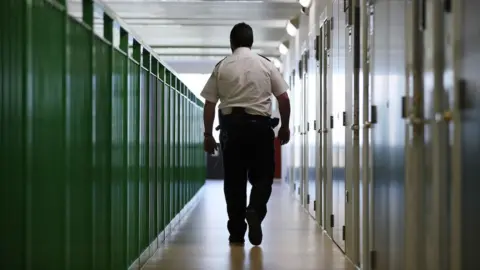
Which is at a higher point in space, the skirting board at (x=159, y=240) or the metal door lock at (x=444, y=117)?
the metal door lock at (x=444, y=117)

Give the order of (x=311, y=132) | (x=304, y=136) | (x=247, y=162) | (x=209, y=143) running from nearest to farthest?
(x=247, y=162), (x=209, y=143), (x=311, y=132), (x=304, y=136)

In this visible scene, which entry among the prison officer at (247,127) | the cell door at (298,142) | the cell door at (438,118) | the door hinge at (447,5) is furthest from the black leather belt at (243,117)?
the cell door at (298,142)

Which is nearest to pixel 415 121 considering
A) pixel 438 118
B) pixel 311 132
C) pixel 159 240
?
pixel 438 118

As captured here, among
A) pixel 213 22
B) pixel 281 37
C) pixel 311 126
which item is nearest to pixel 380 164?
pixel 311 126

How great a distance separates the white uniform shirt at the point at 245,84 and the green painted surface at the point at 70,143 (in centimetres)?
55

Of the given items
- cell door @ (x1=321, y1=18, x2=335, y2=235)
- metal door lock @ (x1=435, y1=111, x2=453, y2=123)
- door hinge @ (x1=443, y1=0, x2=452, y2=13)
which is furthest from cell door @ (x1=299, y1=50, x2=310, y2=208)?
door hinge @ (x1=443, y1=0, x2=452, y2=13)

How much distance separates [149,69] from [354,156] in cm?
151

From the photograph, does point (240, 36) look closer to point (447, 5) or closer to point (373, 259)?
point (373, 259)

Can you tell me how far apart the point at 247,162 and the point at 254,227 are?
481 mm

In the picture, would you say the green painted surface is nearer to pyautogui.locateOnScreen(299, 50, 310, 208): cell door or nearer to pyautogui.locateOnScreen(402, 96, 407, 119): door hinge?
pyautogui.locateOnScreen(402, 96, 407, 119): door hinge

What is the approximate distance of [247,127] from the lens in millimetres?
5668

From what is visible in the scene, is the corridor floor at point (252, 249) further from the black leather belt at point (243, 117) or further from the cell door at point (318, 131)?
the black leather belt at point (243, 117)

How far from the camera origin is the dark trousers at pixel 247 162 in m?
5.68

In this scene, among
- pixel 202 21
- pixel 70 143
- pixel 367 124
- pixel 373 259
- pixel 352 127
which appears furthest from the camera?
pixel 202 21
